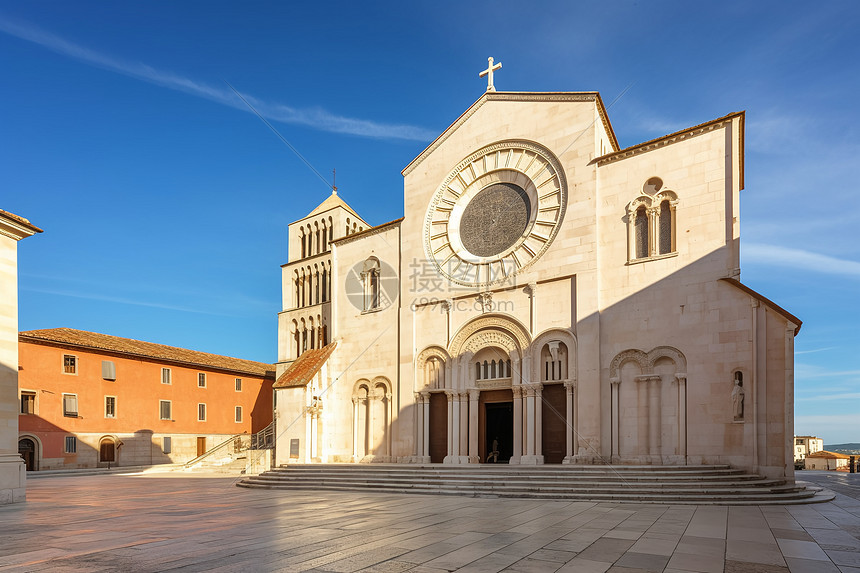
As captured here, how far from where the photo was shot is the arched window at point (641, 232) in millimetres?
19984

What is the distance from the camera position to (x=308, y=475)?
70.4 feet

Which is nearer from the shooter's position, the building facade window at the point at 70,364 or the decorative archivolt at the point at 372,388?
the decorative archivolt at the point at 372,388

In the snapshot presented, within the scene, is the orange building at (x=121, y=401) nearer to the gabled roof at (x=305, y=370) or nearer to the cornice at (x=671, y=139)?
the gabled roof at (x=305, y=370)

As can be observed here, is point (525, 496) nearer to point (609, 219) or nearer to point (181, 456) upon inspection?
point (609, 219)

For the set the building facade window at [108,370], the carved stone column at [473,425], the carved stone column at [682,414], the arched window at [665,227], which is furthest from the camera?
the building facade window at [108,370]

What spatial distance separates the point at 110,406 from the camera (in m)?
36.9

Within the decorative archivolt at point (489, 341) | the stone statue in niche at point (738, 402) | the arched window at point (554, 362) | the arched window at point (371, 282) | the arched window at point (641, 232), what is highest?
the arched window at point (641, 232)

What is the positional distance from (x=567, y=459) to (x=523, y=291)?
627 cm

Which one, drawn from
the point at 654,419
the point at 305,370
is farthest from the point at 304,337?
the point at 654,419

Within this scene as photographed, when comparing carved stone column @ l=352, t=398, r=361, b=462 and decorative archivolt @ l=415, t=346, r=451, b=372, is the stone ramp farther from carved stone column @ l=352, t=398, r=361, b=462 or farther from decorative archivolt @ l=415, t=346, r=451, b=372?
decorative archivolt @ l=415, t=346, r=451, b=372

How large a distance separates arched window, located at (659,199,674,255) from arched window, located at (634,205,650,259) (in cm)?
49

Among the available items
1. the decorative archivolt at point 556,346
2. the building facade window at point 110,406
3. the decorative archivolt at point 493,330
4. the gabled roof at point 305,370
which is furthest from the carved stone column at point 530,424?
the building facade window at point 110,406

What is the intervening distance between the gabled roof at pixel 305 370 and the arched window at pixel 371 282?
2628 millimetres

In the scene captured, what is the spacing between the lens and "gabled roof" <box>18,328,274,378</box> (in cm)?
3506
